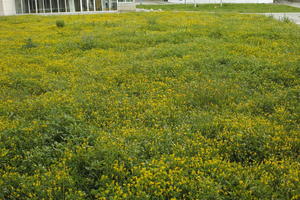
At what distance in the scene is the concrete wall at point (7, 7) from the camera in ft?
121

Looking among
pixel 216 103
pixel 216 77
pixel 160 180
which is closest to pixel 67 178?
pixel 160 180

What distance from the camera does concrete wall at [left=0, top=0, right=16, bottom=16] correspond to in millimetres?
37000

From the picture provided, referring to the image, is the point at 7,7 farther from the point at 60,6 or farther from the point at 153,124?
the point at 153,124

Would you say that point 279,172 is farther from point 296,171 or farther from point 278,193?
point 278,193

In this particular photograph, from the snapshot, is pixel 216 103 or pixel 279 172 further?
pixel 216 103

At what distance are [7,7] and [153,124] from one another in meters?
38.1

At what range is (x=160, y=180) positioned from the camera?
4344 mm

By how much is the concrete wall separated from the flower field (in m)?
29.6

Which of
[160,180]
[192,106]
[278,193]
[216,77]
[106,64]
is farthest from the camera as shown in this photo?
[106,64]

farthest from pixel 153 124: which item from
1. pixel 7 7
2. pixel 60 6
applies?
pixel 7 7

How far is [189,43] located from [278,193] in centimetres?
947

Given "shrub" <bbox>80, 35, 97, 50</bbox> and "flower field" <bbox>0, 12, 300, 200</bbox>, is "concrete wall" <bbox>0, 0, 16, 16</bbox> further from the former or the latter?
"flower field" <bbox>0, 12, 300, 200</bbox>

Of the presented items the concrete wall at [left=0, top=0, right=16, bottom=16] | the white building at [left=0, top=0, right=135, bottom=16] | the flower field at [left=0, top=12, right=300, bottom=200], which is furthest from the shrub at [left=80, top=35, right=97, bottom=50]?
the concrete wall at [left=0, top=0, right=16, bottom=16]

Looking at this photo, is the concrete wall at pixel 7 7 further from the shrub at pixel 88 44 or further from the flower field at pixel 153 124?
the flower field at pixel 153 124
